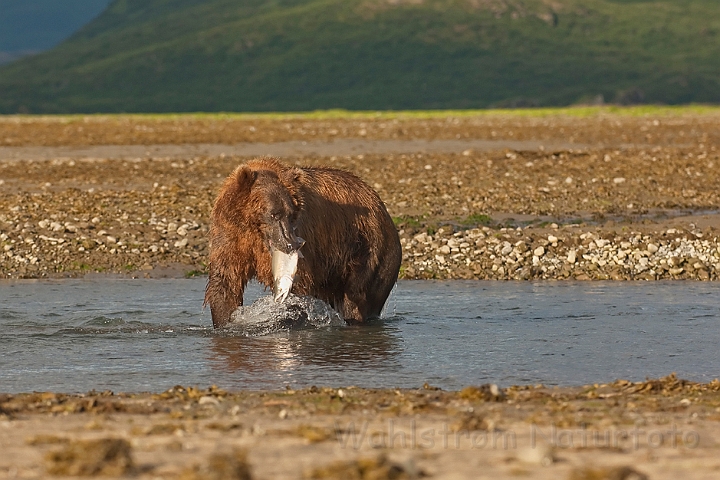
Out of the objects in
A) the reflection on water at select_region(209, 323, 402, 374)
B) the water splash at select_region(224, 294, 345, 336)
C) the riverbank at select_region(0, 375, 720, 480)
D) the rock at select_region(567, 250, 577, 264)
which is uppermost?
the riverbank at select_region(0, 375, 720, 480)

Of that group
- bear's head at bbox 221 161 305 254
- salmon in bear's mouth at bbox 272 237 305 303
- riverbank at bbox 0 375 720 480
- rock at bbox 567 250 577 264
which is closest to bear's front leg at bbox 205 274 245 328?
salmon in bear's mouth at bbox 272 237 305 303

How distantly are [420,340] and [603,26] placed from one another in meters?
165

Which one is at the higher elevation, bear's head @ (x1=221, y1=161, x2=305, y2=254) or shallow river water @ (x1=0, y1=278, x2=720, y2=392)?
bear's head @ (x1=221, y1=161, x2=305, y2=254)

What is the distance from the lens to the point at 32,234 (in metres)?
16.7

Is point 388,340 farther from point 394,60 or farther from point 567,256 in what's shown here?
point 394,60

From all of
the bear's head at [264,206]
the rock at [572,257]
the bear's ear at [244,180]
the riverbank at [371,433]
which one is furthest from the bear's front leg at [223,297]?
the rock at [572,257]

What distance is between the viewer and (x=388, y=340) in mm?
11320

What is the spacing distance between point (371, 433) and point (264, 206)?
159 inches

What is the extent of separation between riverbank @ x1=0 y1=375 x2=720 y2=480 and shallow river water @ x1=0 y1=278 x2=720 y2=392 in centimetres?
92

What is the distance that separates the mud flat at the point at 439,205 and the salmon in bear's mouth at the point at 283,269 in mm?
5109

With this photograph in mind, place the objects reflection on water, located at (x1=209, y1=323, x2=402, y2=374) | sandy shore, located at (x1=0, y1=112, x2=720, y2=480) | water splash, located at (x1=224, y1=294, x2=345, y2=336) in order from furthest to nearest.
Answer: water splash, located at (x1=224, y1=294, x2=345, y2=336) → reflection on water, located at (x1=209, y1=323, x2=402, y2=374) → sandy shore, located at (x1=0, y1=112, x2=720, y2=480)

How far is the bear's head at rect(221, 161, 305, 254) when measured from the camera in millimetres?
10477

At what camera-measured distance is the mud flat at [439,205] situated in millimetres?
15836

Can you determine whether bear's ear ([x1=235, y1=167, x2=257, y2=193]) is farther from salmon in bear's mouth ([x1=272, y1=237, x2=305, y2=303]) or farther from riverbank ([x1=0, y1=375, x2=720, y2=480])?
riverbank ([x1=0, y1=375, x2=720, y2=480])
